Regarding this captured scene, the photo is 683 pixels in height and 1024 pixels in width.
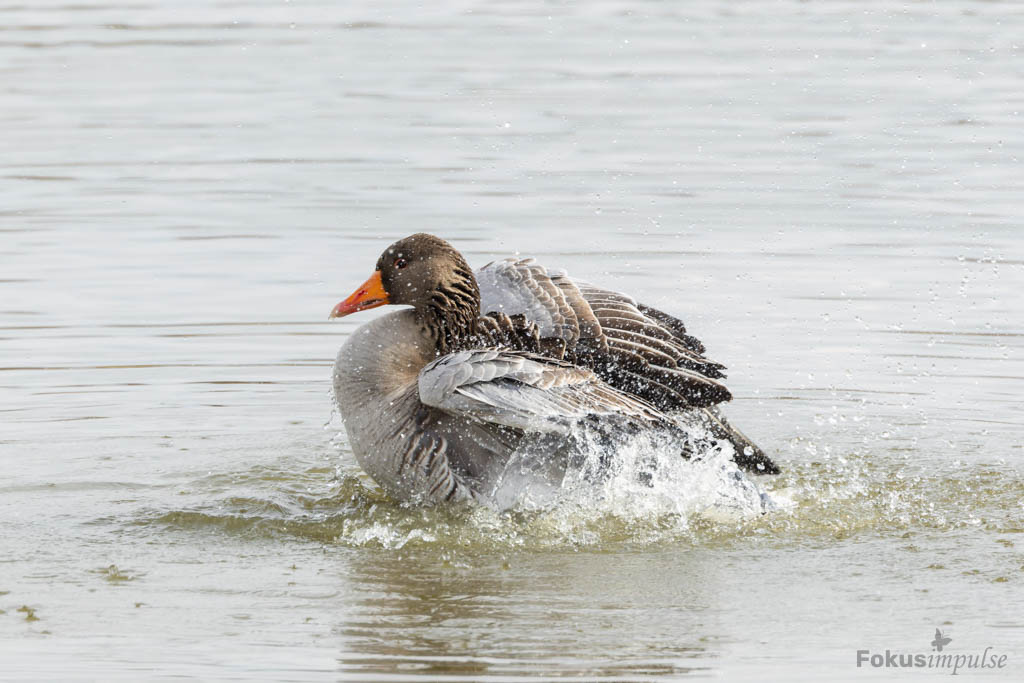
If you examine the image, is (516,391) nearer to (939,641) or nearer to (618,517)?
(618,517)

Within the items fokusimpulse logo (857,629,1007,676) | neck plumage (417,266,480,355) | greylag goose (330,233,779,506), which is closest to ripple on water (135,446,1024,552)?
greylag goose (330,233,779,506)

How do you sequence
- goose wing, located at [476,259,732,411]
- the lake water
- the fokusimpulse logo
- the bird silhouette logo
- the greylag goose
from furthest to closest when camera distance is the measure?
goose wing, located at [476,259,732,411], the greylag goose, the lake water, the bird silhouette logo, the fokusimpulse logo

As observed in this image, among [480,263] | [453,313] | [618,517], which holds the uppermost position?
[453,313]

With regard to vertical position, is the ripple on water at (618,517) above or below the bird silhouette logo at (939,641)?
below

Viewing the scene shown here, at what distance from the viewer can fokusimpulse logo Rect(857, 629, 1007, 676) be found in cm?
630

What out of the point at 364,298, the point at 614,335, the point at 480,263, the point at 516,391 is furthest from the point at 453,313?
the point at 480,263

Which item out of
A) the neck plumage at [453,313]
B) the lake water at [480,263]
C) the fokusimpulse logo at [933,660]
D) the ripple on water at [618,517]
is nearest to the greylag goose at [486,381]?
the neck plumage at [453,313]

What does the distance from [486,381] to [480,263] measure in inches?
207

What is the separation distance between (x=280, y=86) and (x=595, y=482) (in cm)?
1251

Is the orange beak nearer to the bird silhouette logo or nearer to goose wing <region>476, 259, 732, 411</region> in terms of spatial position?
goose wing <region>476, 259, 732, 411</region>

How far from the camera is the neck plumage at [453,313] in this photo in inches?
341

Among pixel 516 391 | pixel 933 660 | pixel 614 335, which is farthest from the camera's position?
pixel 614 335

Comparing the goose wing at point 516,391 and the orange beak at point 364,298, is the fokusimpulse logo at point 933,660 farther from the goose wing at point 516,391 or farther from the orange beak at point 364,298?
the orange beak at point 364,298

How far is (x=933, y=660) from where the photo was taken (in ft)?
20.9
